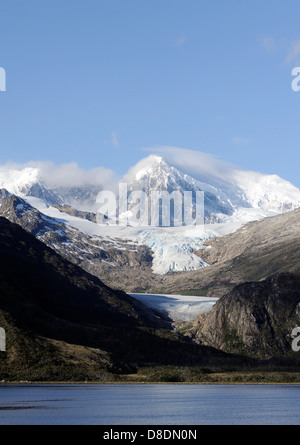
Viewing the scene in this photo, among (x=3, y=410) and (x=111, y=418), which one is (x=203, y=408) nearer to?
(x=111, y=418)

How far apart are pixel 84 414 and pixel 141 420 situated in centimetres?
2111

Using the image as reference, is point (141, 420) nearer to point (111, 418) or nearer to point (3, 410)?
point (111, 418)
